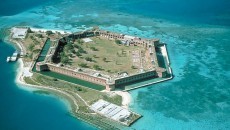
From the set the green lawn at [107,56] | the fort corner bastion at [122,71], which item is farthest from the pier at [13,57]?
the green lawn at [107,56]

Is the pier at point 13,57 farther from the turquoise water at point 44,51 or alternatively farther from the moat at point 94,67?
the turquoise water at point 44,51

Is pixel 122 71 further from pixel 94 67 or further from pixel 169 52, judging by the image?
pixel 169 52

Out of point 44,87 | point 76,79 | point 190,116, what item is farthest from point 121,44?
point 190,116

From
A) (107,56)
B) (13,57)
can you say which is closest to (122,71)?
(107,56)

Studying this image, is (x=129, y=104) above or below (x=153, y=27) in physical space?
below

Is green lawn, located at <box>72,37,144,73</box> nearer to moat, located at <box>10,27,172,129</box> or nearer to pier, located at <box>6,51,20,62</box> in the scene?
moat, located at <box>10,27,172,129</box>

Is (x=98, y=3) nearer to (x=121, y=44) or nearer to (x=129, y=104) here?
(x=121, y=44)
